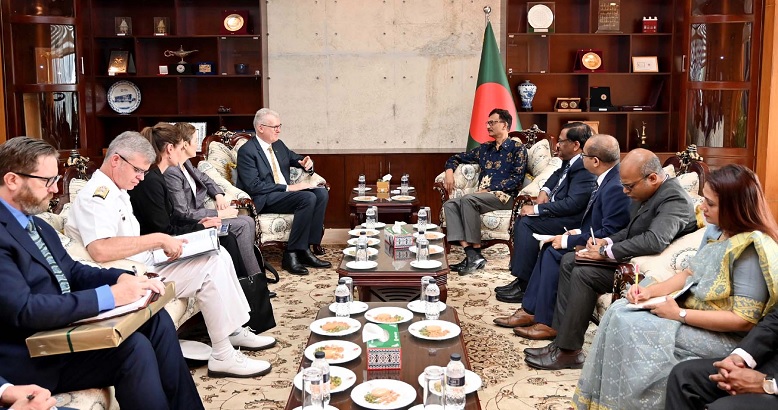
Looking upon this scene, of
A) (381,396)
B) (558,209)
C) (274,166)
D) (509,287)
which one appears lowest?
(509,287)

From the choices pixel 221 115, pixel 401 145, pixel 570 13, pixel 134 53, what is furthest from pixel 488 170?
pixel 134 53

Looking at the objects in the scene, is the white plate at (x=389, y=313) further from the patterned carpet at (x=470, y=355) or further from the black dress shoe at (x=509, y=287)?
the black dress shoe at (x=509, y=287)

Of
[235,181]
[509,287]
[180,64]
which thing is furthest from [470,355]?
[180,64]

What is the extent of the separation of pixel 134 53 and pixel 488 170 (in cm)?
392

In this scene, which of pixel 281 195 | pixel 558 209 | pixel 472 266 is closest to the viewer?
pixel 558 209

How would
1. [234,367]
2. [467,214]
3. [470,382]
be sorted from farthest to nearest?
[467,214] < [234,367] < [470,382]

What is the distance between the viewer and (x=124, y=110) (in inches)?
295

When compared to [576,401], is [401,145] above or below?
above

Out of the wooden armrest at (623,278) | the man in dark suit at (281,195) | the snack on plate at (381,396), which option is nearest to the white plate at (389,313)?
the snack on plate at (381,396)

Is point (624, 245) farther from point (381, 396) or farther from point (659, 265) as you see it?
point (381, 396)

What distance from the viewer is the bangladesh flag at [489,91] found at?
699 cm

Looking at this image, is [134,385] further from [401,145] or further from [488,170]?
[401,145]

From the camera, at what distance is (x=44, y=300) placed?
2270 mm

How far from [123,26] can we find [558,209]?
498 centimetres
